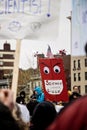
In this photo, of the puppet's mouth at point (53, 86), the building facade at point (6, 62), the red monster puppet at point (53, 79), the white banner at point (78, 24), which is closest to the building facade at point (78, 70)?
the building facade at point (6, 62)

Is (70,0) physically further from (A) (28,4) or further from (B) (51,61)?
(B) (51,61)

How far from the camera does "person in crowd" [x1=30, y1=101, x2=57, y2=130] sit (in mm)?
3297

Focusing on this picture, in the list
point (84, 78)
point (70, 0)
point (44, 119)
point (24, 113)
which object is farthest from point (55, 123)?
point (84, 78)

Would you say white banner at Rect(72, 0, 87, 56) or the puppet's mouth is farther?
the puppet's mouth

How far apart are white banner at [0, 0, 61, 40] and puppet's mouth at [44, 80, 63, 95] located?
1.28m

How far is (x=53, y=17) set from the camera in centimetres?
702

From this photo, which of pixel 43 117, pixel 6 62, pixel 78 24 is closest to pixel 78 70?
pixel 6 62

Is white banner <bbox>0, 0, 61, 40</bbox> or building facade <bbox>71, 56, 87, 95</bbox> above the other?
white banner <bbox>0, 0, 61, 40</bbox>

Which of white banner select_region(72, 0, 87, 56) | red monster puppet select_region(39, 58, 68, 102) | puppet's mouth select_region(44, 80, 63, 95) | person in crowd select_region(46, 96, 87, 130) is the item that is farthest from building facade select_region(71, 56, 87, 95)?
person in crowd select_region(46, 96, 87, 130)

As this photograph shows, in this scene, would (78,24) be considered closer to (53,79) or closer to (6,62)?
(53,79)

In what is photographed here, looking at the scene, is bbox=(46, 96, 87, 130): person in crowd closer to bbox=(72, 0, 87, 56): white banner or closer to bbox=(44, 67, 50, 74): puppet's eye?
bbox=(72, 0, 87, 56): white banner

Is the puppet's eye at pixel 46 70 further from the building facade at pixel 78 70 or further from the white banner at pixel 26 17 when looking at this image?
the building facade at pixel 78 70

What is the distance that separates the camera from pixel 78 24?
6.93 meters

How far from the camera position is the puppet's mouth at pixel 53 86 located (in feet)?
26.7
